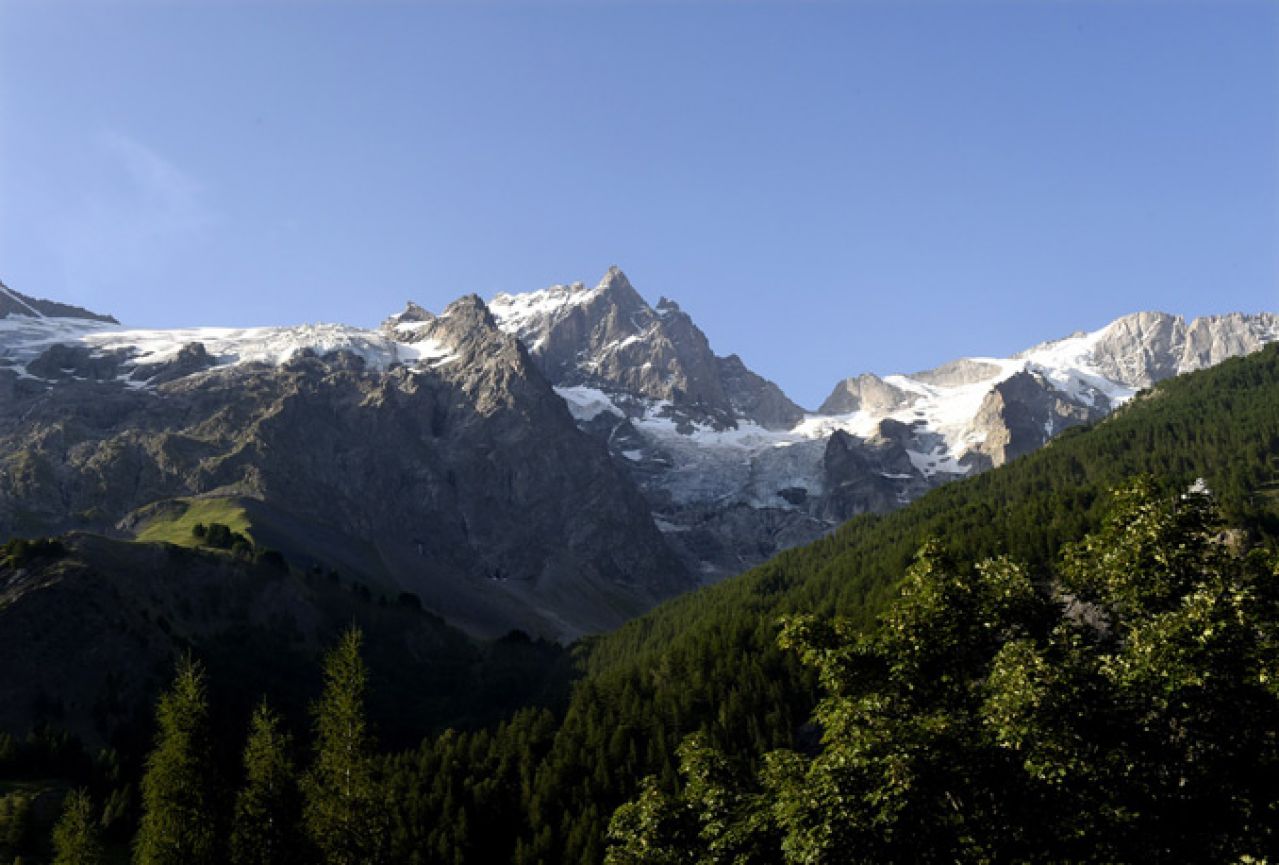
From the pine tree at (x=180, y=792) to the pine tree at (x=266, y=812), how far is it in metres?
1.38

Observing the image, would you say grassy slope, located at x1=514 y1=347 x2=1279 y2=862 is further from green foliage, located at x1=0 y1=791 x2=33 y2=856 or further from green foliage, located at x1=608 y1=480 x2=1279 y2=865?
green foliage, located at x1=608 y1=480 x2=1279 y2=865

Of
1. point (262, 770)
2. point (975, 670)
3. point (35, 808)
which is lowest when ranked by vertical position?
point (35, 808)

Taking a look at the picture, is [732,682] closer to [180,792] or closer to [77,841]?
[77,841]

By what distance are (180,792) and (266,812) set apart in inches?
161

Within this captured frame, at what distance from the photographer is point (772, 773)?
2934cm

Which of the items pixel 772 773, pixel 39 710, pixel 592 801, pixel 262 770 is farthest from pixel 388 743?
pixel 772 773

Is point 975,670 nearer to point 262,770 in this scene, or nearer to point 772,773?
point 772,773

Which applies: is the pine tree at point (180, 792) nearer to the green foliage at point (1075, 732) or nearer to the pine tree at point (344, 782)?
the pine tree at point (344, 782)

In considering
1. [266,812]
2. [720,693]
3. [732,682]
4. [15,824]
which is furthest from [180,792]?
[732,682]

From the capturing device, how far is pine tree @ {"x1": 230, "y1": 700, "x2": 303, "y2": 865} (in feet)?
144

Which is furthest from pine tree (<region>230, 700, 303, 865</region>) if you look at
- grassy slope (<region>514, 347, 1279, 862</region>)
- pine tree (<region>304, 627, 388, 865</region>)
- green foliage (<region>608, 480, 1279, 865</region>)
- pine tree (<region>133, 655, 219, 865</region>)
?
grassy slope (<region>514, 347, 1279, 862</region>)

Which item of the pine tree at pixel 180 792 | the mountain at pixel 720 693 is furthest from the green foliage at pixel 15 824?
the pine tree at pixel 180 792

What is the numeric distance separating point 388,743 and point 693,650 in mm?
71730

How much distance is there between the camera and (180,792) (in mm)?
43188
